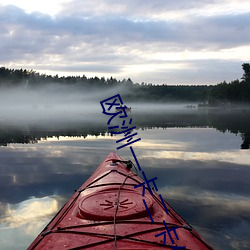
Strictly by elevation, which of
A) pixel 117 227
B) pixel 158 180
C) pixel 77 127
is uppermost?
pixel 77 127

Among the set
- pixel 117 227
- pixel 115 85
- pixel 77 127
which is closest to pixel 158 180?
pixel 117 227

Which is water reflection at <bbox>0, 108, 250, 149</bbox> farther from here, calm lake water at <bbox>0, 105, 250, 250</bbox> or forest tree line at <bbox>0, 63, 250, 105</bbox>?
forest tree line at <bbox>0, 63, 250, 105</bbox>

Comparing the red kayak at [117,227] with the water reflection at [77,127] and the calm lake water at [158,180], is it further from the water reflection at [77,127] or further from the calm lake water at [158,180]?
the water reflection at [77,127]

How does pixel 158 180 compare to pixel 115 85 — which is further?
pixel 115 85

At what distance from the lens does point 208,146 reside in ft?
63.5

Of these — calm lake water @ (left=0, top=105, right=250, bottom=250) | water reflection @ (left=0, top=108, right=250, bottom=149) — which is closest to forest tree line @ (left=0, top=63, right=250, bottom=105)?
water reflection @ (left=0, top=108, right=250, bottom=149)

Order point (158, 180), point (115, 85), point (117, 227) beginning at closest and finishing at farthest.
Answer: point (117, 227)
point (158, 180)
point (115, 85)

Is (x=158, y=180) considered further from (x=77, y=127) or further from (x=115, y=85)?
(x=115, y=85)

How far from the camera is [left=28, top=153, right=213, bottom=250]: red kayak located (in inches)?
176

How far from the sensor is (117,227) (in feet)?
16.1

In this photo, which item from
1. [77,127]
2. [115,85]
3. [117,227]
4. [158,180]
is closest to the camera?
[117,227]

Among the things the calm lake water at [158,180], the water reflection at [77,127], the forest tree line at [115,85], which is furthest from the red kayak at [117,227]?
the forest tree line at [115,85]

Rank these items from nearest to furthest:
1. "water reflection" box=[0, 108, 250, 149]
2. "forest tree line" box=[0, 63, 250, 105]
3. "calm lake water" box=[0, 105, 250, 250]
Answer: "calm lake water" box=[0, 105, 250, 250], "water reflection" box=[0, 108, 250, 149], "forest tree line" box=[0, 63, 250, 105]

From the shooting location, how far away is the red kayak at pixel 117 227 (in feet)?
14.7
